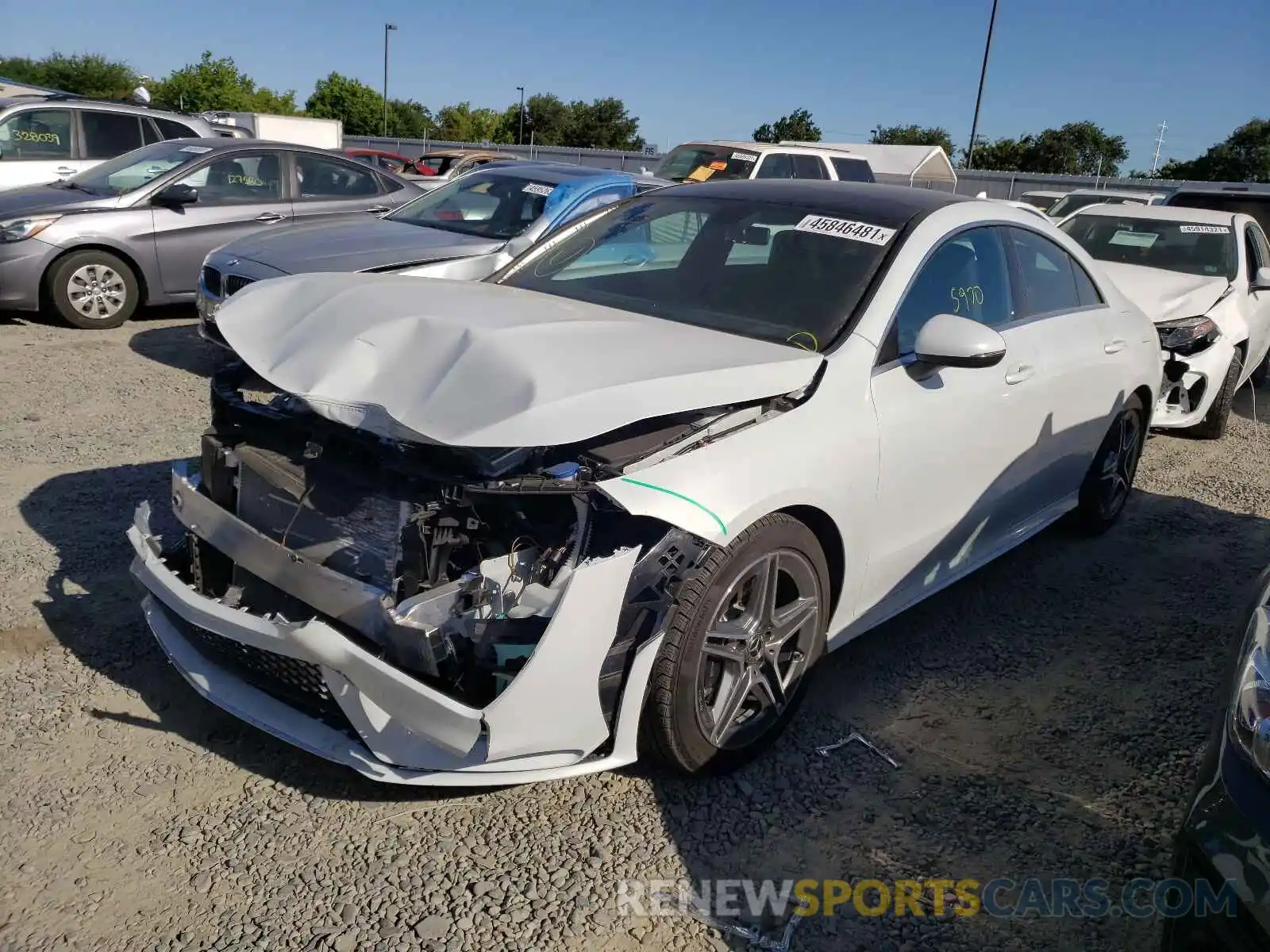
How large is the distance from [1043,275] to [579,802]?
304 centimetres

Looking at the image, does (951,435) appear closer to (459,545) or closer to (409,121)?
(459,545)

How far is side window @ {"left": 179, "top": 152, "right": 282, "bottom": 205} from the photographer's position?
875cm

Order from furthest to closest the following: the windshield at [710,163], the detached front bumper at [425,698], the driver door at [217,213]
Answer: the windshield at [710,163] < the driver door at [217,213] < the detached front bumper at [425,698]

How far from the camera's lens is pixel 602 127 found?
65875 millimetres

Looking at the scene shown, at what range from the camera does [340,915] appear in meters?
2.41

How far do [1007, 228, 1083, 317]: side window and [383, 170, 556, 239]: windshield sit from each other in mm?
4124

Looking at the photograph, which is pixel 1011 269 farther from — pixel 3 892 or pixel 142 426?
pixel 142 426

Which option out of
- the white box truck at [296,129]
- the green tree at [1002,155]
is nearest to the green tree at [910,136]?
the green tree at [1002,155]

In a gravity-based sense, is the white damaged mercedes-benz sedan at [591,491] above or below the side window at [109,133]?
below

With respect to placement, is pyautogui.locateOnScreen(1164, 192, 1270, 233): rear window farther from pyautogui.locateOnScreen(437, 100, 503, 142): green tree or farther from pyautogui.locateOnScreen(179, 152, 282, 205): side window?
pyautogui.locateOnScreen(437, 100, 503, 142): green tree

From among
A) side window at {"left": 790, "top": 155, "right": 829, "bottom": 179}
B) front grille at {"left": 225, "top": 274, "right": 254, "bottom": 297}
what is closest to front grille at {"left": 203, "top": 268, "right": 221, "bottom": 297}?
front grille at {"left": 225, "top": 274, "right": 254, "bottom": 297}

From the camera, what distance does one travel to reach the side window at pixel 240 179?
8.75 meters

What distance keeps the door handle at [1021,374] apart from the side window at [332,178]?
23.8ft

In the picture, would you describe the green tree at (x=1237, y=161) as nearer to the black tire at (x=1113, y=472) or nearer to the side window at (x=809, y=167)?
the side window at (x=809, y=167)
